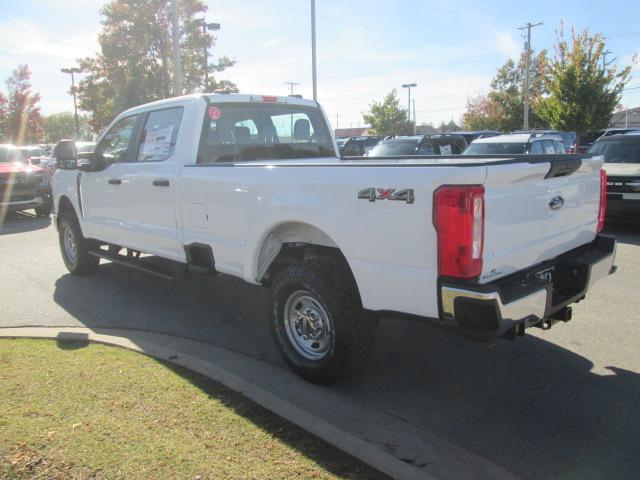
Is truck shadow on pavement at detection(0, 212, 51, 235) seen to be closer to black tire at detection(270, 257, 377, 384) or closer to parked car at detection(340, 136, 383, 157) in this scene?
black tire at detection(270, 257, 377, 384)

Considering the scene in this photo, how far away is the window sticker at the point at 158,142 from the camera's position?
521 cm

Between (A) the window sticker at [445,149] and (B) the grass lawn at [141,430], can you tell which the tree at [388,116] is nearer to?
(A) the window sticker at [445,149]

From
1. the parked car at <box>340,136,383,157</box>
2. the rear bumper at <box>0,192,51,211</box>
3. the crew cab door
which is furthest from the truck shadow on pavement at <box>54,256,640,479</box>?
the parked car at <box>340,136,383,157</box>

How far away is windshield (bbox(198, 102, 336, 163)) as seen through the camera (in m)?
5.05

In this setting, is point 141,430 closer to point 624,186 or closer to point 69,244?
point 69,244

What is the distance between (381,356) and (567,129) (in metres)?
22.5

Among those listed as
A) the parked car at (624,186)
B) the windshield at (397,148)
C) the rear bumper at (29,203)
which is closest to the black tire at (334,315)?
Result: the parked car at (624,186)

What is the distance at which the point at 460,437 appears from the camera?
3254 millimetres

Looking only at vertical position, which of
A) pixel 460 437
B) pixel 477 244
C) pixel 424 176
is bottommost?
pixel 460 437

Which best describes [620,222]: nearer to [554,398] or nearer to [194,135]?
[554,398]

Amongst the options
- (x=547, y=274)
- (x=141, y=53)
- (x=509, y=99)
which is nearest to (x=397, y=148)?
(x=547, y=274)

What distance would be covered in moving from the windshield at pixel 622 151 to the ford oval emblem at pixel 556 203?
8.01 metres

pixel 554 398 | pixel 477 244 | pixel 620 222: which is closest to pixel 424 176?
pixel 477 244

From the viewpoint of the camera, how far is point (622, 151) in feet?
35.0
